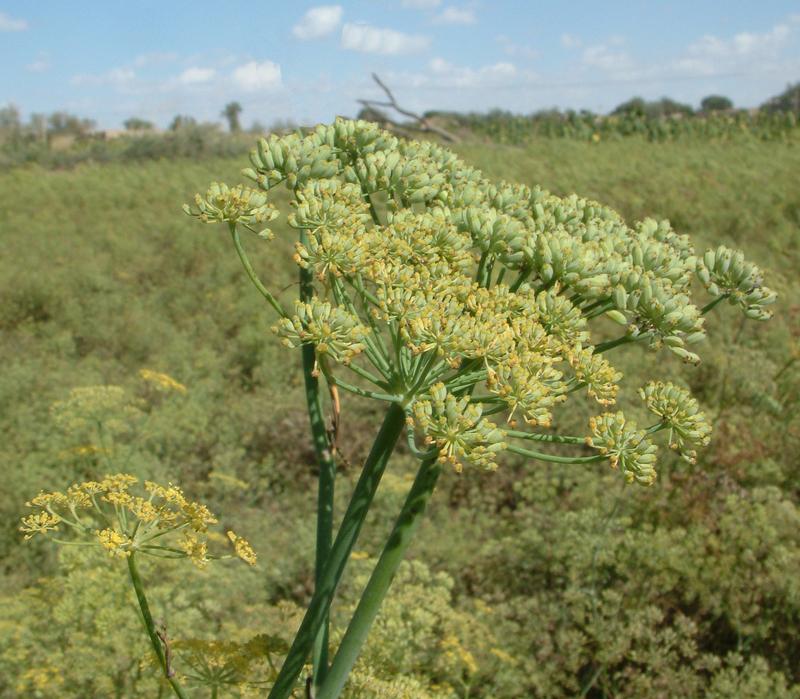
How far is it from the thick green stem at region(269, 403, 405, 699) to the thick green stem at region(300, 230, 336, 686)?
4cm

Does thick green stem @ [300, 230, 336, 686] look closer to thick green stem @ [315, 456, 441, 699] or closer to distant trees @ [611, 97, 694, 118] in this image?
thick green stem @ [315, 456, 441, 699]

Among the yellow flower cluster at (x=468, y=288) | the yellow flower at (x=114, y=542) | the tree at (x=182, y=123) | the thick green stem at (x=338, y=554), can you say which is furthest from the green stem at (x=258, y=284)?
the tree at (x=182, y=123)

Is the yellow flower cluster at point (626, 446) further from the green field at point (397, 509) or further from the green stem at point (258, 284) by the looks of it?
the green field at point (397, 509)

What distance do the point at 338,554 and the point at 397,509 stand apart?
14.2 feet

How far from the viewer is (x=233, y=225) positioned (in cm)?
178

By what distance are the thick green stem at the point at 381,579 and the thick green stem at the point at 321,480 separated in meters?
0.07

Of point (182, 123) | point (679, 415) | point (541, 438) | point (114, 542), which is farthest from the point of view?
point (182, 123)

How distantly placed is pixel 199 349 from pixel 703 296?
20.2ft

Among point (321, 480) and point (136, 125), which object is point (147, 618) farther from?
point (136, 125)

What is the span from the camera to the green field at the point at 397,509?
12.1ft

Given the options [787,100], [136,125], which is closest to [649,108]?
[787,100]

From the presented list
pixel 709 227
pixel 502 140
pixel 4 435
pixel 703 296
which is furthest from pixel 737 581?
pixel 502 140

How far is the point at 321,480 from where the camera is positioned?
1.75 metres

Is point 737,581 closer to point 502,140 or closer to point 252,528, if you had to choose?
point 252,528
